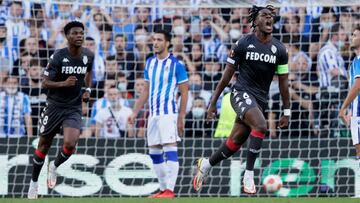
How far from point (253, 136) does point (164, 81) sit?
2717mm

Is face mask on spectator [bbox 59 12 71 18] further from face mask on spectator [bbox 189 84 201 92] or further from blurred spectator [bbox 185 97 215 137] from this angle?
blurred spectator [bbox 185 97 215 137]

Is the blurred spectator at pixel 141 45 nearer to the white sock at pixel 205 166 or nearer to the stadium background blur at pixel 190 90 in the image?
the stadium background blur at pixel 190 90

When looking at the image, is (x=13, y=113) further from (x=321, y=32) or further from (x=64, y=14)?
(x=321, y=32)

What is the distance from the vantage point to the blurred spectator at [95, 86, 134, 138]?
16984 millimetres

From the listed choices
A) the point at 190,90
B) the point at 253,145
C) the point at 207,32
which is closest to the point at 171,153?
the point at 253,145

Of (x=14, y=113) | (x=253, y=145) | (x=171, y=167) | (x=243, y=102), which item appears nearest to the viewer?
(x=253, y=145)

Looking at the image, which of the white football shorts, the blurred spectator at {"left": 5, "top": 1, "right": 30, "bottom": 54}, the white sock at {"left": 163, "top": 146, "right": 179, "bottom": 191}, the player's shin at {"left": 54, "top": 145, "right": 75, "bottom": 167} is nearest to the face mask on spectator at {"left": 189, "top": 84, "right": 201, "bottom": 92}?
the blurred spectator at {"left": 5, "top": 1, "right": 30, "bottom": 54}

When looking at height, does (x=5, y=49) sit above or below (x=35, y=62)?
above

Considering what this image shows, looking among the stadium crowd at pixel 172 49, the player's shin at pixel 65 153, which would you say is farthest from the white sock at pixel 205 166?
the stadium crowd at pixel 172 49

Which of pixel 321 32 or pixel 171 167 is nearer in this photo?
pixel 171 167

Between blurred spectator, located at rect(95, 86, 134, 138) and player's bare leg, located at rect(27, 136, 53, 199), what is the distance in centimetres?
334

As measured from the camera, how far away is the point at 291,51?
17469 millimetres

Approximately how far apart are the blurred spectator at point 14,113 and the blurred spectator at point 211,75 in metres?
2.97

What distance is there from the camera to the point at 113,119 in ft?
55.7
